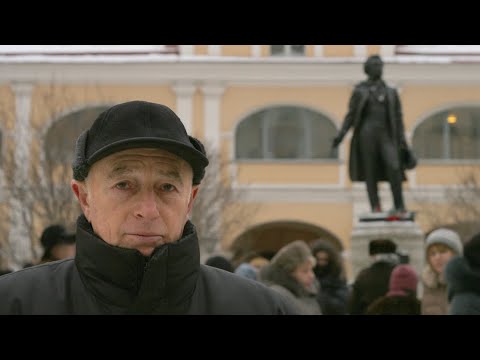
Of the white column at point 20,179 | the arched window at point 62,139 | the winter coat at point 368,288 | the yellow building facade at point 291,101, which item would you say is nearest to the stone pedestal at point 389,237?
the winter coat at point 368,288

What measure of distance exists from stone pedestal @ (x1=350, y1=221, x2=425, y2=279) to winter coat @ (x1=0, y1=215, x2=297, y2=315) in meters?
11.5

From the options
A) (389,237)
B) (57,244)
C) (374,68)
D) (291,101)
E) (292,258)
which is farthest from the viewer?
(291,101)

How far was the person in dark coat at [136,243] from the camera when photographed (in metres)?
2.40

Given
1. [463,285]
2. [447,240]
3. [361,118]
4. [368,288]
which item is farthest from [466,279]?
[361,118]

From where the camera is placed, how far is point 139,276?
2.40 m

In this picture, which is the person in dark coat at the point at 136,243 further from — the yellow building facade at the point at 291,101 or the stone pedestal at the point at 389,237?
the yellow building facade at the point at 291,101

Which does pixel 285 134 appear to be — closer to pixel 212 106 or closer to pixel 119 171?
pixel 212 106

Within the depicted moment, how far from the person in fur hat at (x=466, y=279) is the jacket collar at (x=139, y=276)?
10.3 ft

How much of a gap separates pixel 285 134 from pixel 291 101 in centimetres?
107

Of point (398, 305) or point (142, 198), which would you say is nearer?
point (142, 198)

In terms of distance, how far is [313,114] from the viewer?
1382 inches

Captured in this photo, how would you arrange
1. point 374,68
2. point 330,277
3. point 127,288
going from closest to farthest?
point 127,288 < point 330,277 < point 374,68

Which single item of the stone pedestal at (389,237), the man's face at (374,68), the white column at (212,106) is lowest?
the stone pedestal at (389,237)
